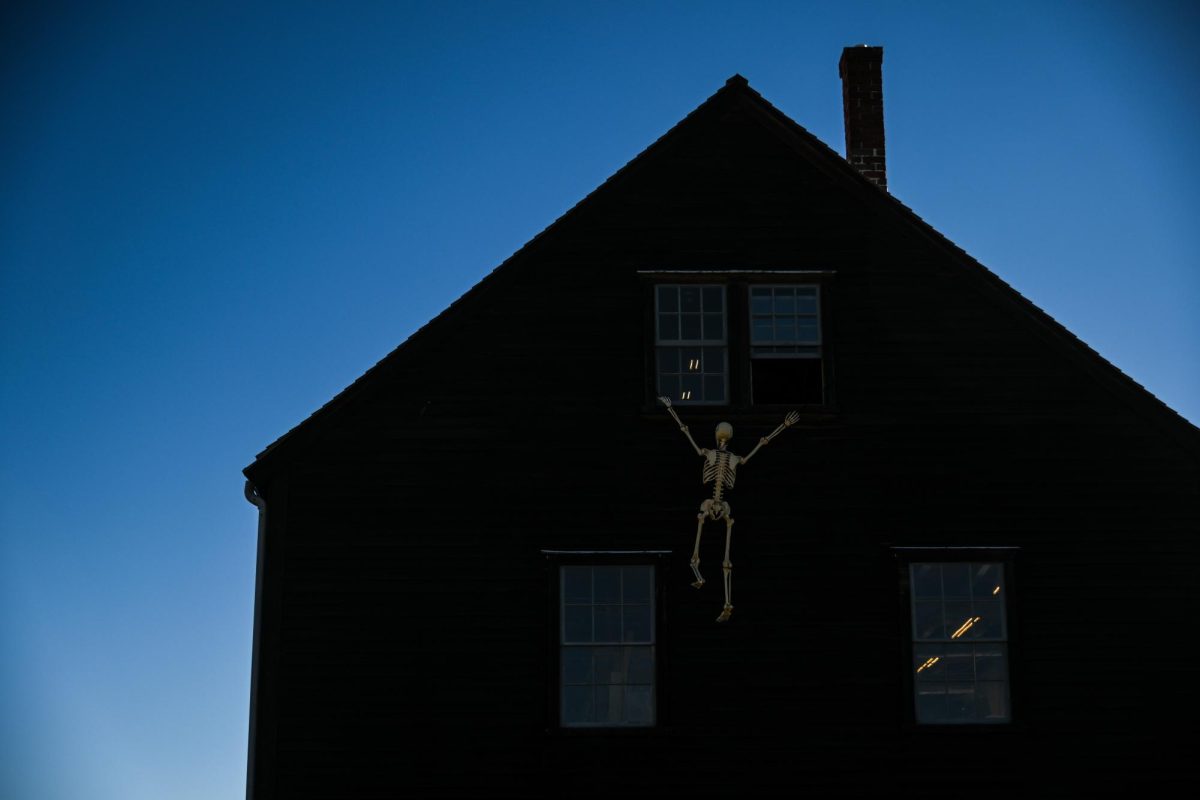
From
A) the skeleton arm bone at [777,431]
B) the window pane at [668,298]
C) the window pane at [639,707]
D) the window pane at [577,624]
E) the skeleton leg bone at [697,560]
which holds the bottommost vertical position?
the window pane at [639,707]

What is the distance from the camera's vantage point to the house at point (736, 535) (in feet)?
59.6

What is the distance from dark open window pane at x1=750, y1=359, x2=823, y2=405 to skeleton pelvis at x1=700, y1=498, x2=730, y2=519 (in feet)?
4.78

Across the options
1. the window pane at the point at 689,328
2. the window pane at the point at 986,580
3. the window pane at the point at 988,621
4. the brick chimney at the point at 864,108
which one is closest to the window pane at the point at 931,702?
the window pane at the point at 988,621

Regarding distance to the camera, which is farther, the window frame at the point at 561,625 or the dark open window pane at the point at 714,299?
the dark open window pane at the point at 714,299

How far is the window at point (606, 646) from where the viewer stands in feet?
59.8

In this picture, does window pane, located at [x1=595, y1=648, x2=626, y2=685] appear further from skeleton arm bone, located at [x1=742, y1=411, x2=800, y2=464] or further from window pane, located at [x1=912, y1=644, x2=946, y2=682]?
window pane, located at [x1=912, y1=644, x2=946, y2=682]

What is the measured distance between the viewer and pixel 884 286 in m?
19.7

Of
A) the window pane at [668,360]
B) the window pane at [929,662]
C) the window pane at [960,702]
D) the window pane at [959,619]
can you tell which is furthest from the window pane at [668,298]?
the window pane at [960,702]

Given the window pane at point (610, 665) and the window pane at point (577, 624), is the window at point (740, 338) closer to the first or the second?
the window pane at point (577, 624)

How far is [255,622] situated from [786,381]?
6.94 meters

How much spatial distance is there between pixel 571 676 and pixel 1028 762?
5.30m

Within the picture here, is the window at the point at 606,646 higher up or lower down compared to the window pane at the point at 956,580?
lower down

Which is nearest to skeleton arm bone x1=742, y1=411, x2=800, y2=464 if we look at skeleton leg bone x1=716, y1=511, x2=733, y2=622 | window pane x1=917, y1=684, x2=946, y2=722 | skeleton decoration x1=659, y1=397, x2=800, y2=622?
skeleton decoration x1=659, y1=397, x2=800, y2=622

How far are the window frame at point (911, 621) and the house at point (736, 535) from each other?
38 millimetres
